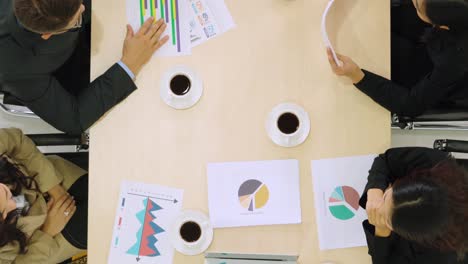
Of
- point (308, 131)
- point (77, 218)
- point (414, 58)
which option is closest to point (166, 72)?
point (308, 131)

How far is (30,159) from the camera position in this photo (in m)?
1.33

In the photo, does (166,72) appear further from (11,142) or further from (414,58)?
(414,58)

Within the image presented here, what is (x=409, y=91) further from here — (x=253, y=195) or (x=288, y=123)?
(x=253, y=195)

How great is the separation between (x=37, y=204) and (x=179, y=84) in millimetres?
536

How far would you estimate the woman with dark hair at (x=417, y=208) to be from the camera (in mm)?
983

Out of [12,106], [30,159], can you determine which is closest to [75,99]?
[30,159]

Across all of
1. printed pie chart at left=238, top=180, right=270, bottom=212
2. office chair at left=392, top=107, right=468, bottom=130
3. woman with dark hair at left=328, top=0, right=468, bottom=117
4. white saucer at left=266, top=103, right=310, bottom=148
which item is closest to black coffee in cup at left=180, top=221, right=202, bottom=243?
printed pie chart at left=238, top=180, right=270, bottom=212

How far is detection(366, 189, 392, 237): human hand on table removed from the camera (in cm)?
109

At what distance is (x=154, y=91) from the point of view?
4.10ft

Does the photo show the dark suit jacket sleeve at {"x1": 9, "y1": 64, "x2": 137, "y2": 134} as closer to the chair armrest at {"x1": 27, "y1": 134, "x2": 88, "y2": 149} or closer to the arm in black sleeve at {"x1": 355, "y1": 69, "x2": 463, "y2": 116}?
the chair armrest at {"x1": 27, "y1": 134, "x2": 88, "y2": 149}

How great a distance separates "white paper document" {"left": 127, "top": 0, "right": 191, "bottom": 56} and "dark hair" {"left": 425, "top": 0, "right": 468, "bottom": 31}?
0.61m

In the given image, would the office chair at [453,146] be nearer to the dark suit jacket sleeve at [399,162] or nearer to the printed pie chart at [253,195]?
the dark suit jacket sleeve at [399,162]

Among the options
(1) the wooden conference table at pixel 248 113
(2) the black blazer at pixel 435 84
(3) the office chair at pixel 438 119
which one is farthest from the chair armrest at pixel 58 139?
(3) the office chair at pixel 438 119

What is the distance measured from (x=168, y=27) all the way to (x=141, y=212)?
0.50 metres
